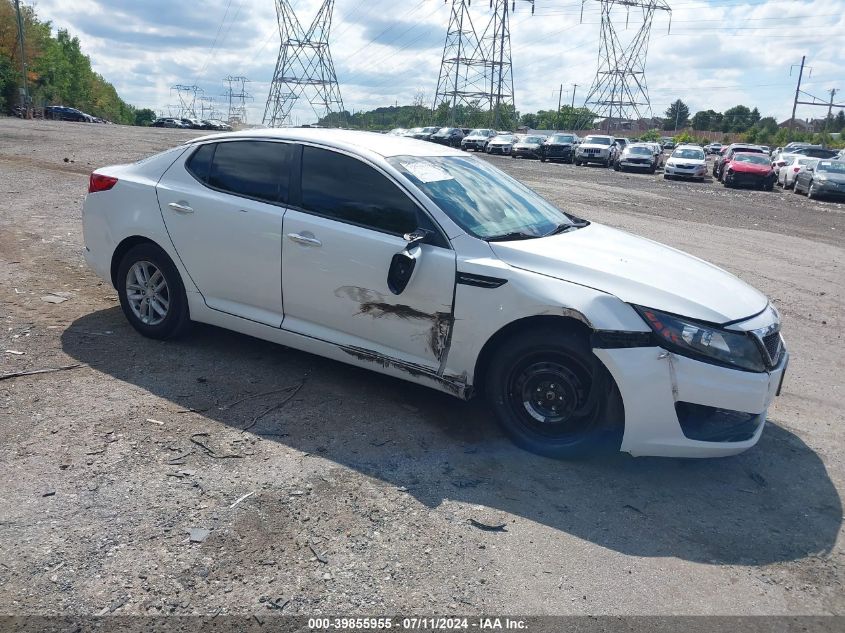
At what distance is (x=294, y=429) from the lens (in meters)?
4.22

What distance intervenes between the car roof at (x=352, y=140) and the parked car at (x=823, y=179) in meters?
22.8

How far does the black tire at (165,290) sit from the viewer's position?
5.28m

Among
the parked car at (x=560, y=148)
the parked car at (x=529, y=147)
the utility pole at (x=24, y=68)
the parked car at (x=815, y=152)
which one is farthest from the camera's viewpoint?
the utility pole at (x=24, y=68)

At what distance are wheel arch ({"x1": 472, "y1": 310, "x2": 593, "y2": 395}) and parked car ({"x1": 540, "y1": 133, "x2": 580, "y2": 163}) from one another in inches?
1474

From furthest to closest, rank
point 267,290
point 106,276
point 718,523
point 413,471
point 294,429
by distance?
1. point 106,276
2. point 267,290
3. point 294,429
4. point 413,471
5. point 718,523

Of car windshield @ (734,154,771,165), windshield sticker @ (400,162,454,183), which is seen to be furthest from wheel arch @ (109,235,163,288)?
car windshield @ (734,154,771,165)

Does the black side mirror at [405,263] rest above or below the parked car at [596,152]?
below

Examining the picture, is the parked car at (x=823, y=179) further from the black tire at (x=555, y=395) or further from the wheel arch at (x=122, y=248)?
the wheel arch at (x=122, y=248)

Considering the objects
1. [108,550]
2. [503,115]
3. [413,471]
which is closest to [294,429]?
[413,471]

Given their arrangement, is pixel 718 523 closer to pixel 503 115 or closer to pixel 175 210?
pixel 175 210

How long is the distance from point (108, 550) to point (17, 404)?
179cm

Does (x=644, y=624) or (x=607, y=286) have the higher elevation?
(x=607, y=286)

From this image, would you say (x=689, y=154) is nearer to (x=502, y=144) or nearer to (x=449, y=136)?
(x=502, y=144)

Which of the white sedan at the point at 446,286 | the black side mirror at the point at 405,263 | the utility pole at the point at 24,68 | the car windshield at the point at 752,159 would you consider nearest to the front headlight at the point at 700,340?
the white sedan at the point at 446,286
